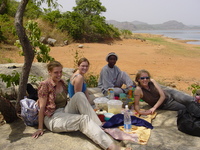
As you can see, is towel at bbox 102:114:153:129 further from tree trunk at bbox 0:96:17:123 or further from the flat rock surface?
tree trunk at bbox 0:96:17:123

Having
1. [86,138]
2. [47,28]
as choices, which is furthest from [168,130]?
[47,28]

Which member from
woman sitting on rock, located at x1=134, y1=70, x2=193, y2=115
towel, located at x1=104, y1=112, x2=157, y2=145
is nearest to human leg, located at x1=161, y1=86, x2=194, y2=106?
woman sitting on rock, located at x1=134, y1=70, x2=193, y2=115

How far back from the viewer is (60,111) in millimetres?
3068

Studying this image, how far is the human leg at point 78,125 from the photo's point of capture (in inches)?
101

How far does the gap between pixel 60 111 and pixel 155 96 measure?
180cm

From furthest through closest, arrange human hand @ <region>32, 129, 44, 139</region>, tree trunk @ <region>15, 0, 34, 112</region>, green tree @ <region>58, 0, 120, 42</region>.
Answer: green tree @ <region>58, 0, 120, 42</region> → tree trunk @ <region>15, 0, 34, 112</region> → human hand @ <region>32, 129, 44, 139</region>

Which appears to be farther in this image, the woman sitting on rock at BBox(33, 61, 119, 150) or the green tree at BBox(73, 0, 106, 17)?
the green tree at BBox(73, 0, 106, 17)

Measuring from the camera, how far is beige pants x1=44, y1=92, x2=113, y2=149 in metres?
2.61

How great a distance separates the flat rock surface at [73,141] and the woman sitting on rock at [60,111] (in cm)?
12

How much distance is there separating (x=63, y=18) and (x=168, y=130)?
56.1 ft

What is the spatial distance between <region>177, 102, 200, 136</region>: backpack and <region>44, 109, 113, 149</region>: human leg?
1.19m

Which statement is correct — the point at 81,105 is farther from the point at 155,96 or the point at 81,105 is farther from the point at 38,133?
the point at 155,96

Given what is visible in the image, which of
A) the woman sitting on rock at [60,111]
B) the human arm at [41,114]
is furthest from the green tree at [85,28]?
the human arm at [41,114]

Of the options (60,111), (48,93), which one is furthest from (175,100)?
(48,93)
